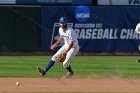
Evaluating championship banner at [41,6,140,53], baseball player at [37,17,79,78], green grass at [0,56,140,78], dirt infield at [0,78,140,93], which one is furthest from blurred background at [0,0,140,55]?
dirt infield at [0,78,140,93]

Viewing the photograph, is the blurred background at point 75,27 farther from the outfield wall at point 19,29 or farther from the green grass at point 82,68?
the green grass at point 82,68

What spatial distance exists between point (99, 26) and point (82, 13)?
0.97m

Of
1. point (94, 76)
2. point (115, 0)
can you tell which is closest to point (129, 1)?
point (115, 0)

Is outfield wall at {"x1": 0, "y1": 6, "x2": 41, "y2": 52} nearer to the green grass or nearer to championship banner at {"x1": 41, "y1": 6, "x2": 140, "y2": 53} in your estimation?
championship banner at {"x1": 41, "y1": 6, "x2": 140, "y2": 53}

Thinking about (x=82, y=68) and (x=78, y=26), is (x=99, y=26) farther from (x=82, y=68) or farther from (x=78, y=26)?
(x=82, y=68)

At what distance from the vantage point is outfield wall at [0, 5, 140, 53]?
23.7 metres

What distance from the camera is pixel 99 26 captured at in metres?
24.3

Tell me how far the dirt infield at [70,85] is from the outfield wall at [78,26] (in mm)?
9805

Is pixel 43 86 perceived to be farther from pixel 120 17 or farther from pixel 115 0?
pixel 115 0

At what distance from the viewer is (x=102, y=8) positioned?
24.3 m

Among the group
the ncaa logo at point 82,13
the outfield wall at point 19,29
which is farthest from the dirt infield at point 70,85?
the ncaa logo at point 82,13

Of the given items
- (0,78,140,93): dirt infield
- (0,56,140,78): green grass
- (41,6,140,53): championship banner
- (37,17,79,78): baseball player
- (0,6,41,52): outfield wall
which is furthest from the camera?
(41,6,140,53): championship banner

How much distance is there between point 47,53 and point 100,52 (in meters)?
2.37

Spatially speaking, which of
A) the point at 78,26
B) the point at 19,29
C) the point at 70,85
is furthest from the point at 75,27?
the point at 70,85
